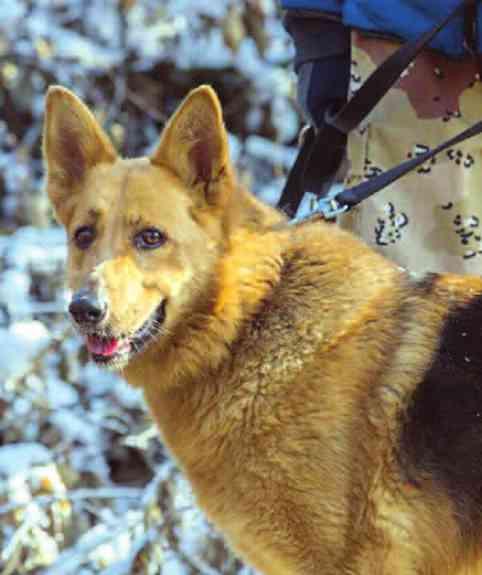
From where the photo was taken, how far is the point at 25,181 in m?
7.34

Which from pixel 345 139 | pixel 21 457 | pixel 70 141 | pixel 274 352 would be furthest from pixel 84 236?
pixel 21 457

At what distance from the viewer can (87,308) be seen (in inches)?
112

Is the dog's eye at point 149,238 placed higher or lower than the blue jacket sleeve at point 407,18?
lower

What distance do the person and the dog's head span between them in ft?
2.20

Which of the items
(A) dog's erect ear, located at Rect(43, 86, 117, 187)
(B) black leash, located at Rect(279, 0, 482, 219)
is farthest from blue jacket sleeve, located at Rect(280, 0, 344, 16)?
(A) dog's erect ear, located at Rect(43, 86, 117, 187)

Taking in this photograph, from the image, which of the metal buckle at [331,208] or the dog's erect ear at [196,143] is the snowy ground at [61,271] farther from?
the dog's erect ear at [196,143]

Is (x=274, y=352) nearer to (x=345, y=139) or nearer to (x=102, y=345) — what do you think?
(x=102, y=345)

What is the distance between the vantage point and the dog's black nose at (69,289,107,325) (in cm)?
285

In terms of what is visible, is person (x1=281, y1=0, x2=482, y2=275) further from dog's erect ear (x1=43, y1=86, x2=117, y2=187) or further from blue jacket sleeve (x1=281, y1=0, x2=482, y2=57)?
Result: dog's erect ear (x1=43, y1=86, x2=117, y2=187)

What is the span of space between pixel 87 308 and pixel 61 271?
3695 millimetres

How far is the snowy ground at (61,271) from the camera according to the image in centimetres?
466

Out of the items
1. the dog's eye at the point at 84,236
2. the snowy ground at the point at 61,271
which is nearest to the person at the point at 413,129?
the dog's eye at the point at 84,236

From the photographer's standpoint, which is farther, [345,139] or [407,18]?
[345,139]

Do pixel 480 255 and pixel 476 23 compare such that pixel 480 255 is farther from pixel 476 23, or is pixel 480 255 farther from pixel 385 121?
pixel 476 23
